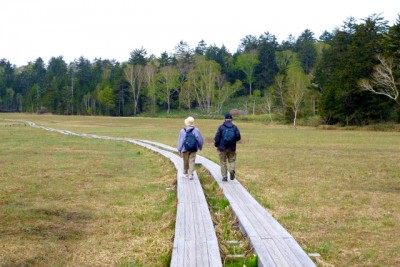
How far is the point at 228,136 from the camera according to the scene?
12.7 metres

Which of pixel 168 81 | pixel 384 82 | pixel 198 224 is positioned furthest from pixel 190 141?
pixel 168 81

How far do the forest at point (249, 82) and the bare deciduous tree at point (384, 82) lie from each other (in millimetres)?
124

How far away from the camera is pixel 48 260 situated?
656 cm

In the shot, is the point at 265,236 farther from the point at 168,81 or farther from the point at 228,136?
the point at 168,81

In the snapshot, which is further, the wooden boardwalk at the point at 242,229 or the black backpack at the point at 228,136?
the black backpack at the point at 228,136

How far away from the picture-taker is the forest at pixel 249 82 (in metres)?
57.9

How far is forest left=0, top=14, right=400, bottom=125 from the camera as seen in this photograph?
5788 centimetres

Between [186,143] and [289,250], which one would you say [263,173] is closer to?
[186,143]

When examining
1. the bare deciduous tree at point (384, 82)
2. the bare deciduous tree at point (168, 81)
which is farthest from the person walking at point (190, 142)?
the bare deciduous tree at point (168, 81)

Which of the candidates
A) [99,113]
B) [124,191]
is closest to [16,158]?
[124,191]

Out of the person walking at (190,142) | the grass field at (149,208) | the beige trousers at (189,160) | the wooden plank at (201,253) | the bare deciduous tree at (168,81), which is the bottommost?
the grass field at (149,208)

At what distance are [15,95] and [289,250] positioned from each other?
155 meters

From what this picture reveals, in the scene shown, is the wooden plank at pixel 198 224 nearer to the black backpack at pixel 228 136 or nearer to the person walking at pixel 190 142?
the black backpack at pixel 228 136

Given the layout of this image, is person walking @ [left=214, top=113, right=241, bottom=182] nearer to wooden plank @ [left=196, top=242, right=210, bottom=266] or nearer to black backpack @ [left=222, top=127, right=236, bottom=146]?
black backpack @ [left=222, top=127, right=236, bottom=146]
